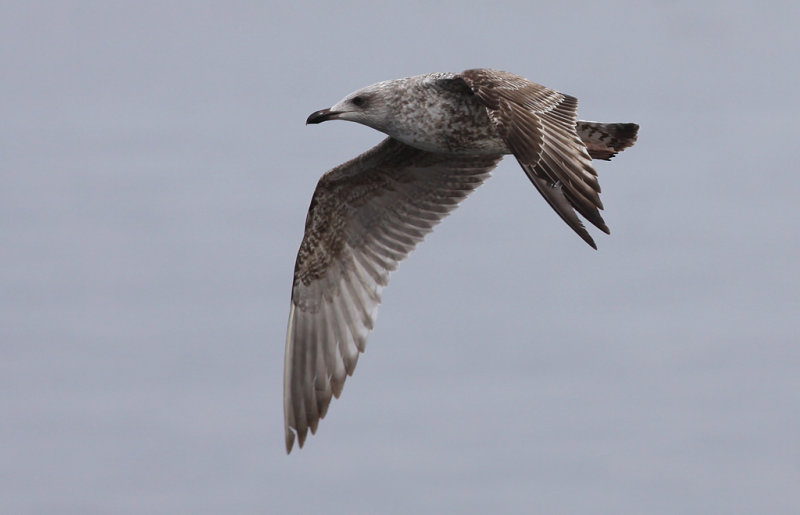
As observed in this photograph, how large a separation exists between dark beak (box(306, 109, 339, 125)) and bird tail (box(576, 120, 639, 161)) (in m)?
2.89

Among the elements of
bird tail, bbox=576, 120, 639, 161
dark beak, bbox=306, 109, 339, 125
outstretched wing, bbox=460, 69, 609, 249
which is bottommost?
outstretched wing, bbox=460, 69, 609, 249

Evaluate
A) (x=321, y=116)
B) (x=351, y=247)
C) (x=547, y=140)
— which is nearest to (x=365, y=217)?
(x=351, y=247)

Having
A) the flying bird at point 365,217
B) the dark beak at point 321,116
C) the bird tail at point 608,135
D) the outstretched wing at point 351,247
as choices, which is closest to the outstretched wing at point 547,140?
the flying bird at point 365,217

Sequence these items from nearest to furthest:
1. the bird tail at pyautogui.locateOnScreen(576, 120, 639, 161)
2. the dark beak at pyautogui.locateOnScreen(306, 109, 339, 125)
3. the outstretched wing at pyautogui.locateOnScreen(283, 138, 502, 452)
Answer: the dark beak at pyautogui.locateOnScreen(306, 109, 339, 125) → the bird tail at pyautogui.locateOnScreen(576, 120, 639, 161) → the outstretched wing at pyautogui.locateOnScreen(283, 138, 502, 452)

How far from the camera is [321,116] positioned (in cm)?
1723

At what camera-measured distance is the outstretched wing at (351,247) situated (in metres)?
18.5

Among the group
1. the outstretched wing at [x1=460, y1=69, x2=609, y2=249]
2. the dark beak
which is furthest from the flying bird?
the outstretched wing at [x1=460, y1=69, x2=609, y2=249]

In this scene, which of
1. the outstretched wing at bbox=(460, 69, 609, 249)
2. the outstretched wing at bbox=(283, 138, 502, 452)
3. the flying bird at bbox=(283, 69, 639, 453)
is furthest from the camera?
the outstretched wing at bbox=(283, 138, 502, 452)

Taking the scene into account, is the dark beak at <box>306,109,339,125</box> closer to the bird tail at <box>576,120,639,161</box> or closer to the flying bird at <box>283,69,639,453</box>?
the flying bird at <box>283,69,639,453</box>

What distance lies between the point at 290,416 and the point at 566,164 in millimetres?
5553

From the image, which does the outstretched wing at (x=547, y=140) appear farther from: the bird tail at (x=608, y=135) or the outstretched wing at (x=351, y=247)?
the outstretched wing at (x=351, y=247)

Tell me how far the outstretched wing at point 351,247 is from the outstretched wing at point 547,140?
2.59m

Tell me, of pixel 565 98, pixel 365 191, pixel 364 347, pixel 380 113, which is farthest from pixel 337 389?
pixel 565 98

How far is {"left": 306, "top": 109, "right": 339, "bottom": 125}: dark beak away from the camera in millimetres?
17203
